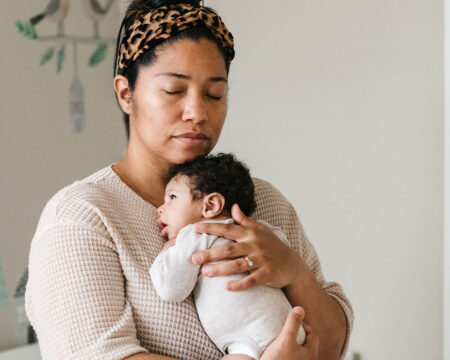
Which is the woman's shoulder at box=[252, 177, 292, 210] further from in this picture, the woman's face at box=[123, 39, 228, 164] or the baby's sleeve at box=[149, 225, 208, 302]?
the baby's sleeve at box=[149, 225, 208, 302]

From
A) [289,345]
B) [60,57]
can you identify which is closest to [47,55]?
[60,57]

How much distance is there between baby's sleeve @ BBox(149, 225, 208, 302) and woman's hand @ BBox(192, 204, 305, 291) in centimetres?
2

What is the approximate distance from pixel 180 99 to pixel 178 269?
1.27 feet

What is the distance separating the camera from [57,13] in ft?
7.88

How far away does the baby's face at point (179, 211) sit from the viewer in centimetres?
120

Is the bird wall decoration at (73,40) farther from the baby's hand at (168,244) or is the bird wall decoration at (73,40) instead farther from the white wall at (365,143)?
the baby's hand at (168,244)

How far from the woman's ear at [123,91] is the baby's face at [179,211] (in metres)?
0.25

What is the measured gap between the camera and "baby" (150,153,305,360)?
1090 mm

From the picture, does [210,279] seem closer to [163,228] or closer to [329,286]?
[163,228]

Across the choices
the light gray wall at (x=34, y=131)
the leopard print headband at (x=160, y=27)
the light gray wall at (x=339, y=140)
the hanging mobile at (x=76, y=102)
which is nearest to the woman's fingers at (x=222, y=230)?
the leopard print headband at (x=160, y=27)

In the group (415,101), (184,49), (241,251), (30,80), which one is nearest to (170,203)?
(241,251)

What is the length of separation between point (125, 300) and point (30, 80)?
4.92 feet

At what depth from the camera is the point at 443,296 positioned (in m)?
2.00

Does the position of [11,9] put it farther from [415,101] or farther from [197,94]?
[415,101]
